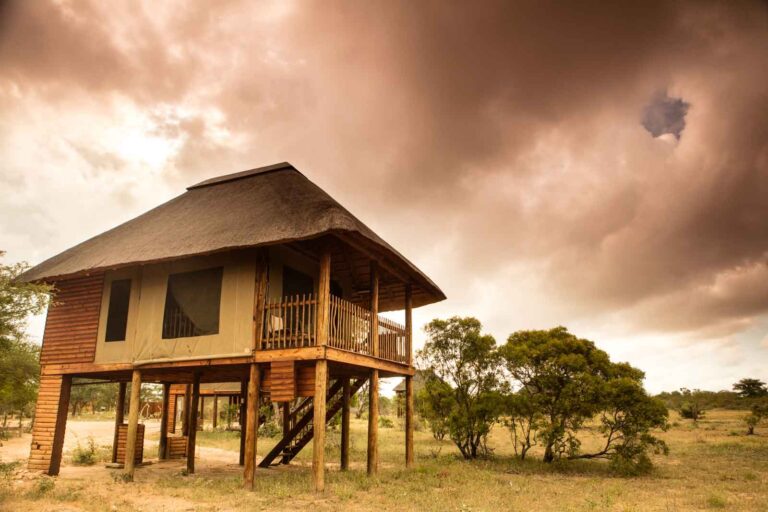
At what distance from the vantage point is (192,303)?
11836mm

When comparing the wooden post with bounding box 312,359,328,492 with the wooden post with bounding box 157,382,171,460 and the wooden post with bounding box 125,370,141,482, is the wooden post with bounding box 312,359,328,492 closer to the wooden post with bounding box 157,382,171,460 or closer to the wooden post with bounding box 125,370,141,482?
the wooden post with bounding box 125,370,141,482

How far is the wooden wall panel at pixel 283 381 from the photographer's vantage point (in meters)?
10.1

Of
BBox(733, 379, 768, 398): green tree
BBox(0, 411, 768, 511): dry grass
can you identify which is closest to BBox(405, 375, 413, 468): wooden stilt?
BBox(0, 411, 768, 511): dry grass

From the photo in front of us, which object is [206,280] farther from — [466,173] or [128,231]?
[466,173]

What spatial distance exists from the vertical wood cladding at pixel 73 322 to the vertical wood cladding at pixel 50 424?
0.60 m

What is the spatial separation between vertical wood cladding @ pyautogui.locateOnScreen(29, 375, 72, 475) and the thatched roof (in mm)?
2713

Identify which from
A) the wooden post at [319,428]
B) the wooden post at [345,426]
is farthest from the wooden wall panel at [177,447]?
the wooden post at [319,428]

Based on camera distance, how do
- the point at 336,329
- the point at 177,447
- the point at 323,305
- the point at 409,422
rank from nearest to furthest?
1. the point at 323,305
2. the point at 336,329
3. the point at 409,422
4. the point at 177,447

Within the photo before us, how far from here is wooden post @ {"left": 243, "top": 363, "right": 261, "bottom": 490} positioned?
10117 millimetres

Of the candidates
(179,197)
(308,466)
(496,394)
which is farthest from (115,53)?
(496,394)

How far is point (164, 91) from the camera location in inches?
619

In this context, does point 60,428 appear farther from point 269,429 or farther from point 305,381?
point 269,429

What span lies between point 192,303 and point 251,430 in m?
3.47

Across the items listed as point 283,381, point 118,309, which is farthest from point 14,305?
point 283,381
